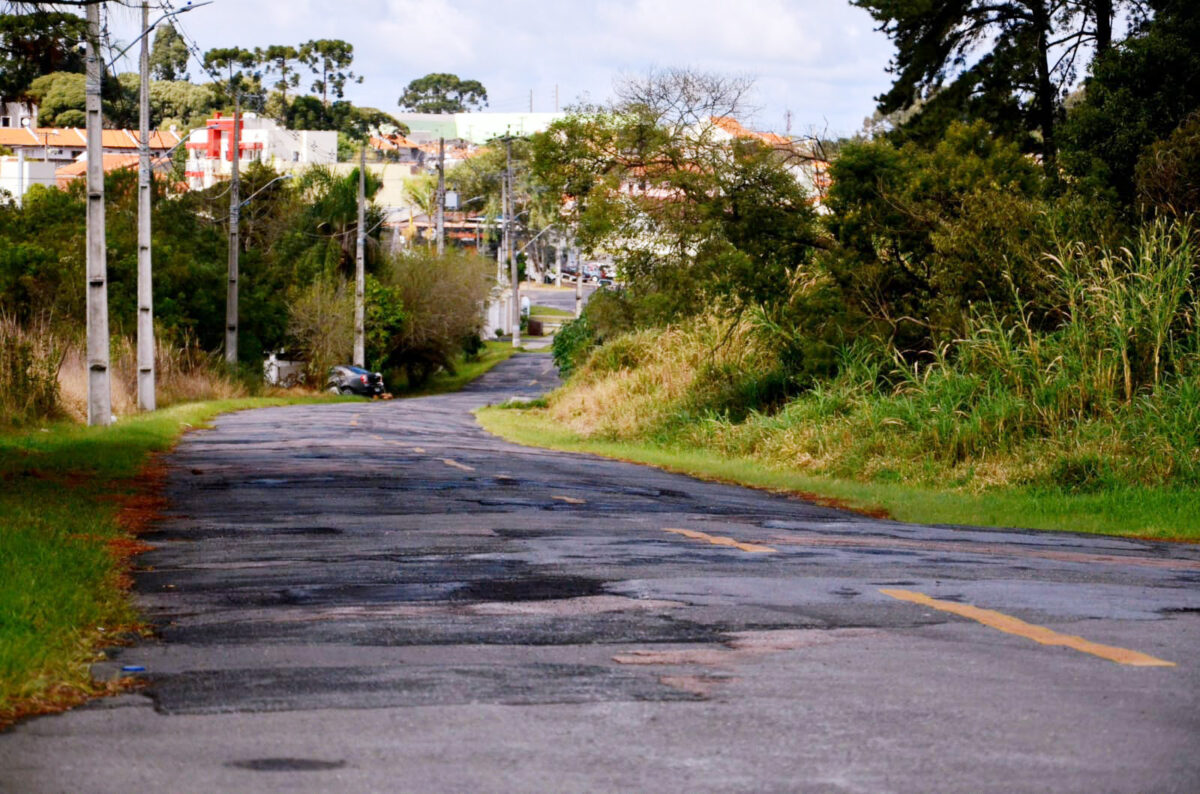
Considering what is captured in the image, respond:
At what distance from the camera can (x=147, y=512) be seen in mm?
14414

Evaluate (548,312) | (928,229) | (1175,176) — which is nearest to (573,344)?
(928,229)

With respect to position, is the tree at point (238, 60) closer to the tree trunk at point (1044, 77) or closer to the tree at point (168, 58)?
the tree at point (168, 58)

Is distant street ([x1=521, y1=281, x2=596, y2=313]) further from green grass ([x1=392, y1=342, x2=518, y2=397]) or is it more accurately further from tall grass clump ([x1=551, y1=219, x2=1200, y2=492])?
tall grass clump ([x1=551, y1=219, x2=1200, y2=492])

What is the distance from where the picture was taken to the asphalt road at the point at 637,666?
5.12 m

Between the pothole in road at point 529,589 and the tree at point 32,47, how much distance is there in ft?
25.6

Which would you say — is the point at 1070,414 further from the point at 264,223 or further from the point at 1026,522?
the point at 264,223

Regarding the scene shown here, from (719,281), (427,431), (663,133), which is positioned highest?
(663,133)

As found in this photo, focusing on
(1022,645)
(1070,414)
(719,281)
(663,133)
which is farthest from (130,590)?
(663,133)

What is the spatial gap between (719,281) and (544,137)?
11.3 meters

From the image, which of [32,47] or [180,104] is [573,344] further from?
[180,104]

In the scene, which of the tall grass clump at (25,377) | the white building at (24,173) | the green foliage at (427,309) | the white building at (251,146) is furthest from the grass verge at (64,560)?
the white building at (251,146)

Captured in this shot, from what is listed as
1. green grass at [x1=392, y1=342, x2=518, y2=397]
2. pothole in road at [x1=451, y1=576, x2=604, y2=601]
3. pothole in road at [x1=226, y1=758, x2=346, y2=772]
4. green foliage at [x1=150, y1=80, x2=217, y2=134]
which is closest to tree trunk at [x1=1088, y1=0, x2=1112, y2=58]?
pothole in road at [x1=451, y1=576, x2=604, y2=601]

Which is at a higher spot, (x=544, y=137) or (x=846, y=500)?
(x=544, y=137)

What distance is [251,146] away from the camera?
110 metres
